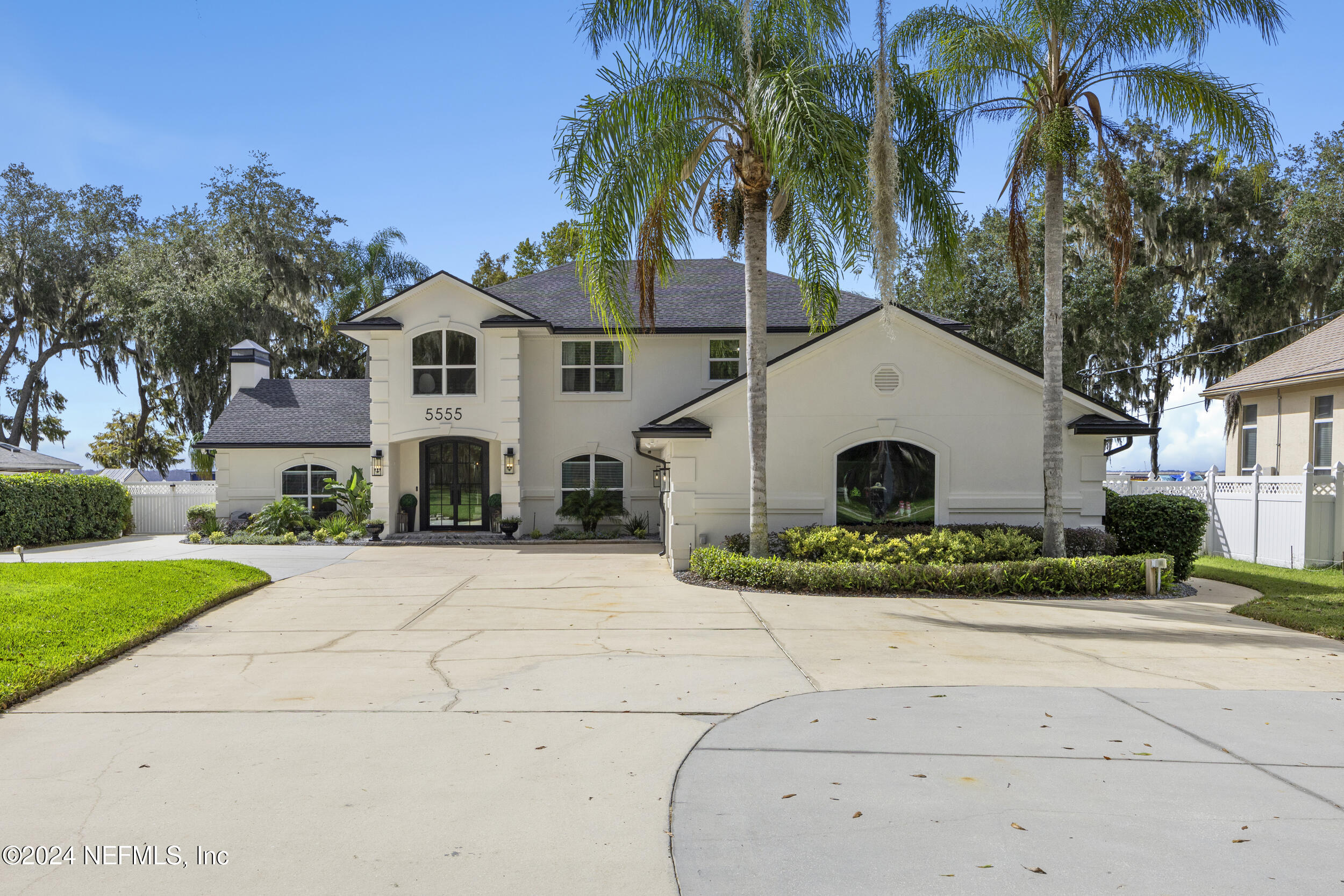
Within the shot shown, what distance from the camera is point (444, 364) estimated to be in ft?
70.5

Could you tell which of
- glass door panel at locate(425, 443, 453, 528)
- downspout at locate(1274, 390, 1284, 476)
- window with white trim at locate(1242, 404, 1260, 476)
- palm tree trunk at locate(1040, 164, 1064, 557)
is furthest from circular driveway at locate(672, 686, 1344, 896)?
glass door panel at locate(425, 443, 453, 528)

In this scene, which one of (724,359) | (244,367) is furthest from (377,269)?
(724,359)

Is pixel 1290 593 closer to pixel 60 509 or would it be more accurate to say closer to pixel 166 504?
pixel 60 509

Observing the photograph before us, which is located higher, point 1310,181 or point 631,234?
point 1310,181

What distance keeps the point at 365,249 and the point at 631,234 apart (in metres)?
25.0

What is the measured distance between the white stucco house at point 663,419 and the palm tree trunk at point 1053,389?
6.14ft

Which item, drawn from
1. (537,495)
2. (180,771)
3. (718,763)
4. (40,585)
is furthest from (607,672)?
(537,495)

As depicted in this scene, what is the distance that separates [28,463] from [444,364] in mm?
12784

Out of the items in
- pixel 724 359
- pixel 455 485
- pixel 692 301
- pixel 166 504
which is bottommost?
pixel 166 504

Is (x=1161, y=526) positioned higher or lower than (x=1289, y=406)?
lower

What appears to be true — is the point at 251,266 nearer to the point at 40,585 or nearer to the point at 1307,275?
the point at 40,585

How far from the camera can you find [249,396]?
85.4ft

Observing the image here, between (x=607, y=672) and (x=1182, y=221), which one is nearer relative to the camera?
(x=607, y=672)

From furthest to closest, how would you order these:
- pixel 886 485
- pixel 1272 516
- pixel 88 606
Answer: pixel 1272 516
pixel 886 485
pixel 88 606
